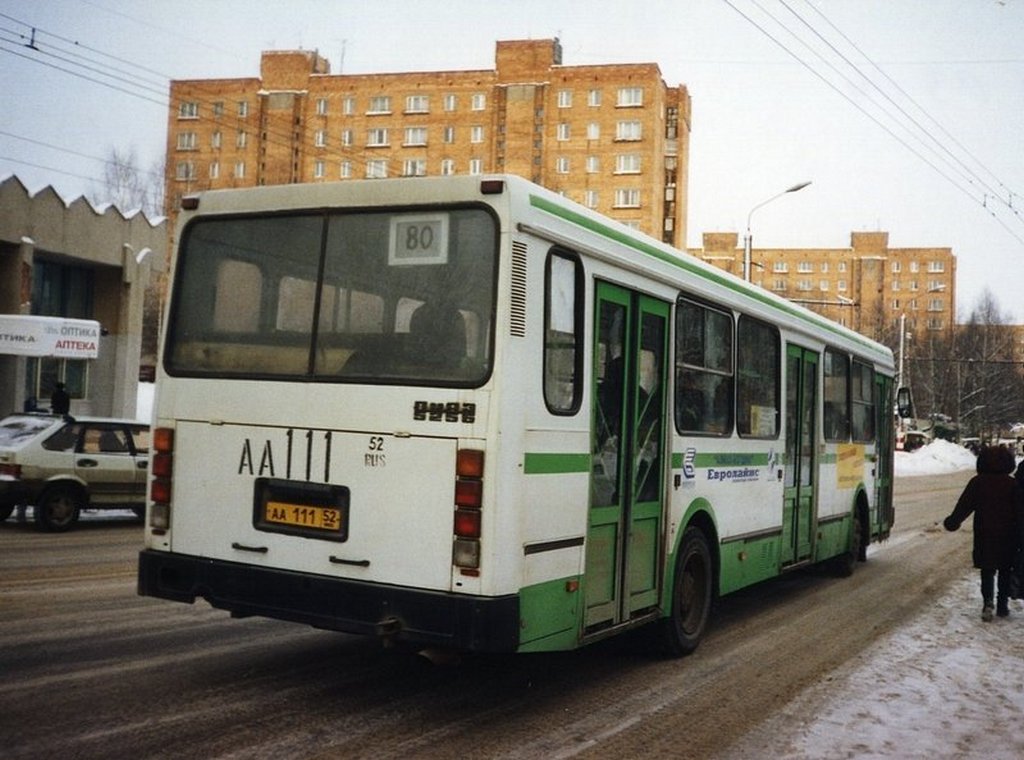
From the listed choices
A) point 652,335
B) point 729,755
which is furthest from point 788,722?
point 652,335

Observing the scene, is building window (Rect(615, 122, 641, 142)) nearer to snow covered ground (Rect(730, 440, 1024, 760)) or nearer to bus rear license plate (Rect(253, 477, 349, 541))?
snow covered ground (Rect(730, 440, 1024, 760))

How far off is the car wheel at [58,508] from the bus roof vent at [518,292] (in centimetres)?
1197

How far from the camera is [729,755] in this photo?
5.62 metres

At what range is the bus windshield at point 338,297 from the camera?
5805 mm

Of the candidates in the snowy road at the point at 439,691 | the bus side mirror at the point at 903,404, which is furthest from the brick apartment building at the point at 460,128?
the snowy road at the point at 439,691

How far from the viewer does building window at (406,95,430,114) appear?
78875 millimetres

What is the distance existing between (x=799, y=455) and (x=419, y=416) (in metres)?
6.13

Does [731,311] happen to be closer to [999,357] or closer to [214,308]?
[214,308]

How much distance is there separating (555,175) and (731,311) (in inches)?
2706

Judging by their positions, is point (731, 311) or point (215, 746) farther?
point (731, 311)

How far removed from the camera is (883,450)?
15094 millimetres

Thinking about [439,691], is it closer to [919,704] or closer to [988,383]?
[919,704]

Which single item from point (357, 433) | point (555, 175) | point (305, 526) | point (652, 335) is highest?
point (555, 175)

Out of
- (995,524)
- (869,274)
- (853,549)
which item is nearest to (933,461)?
(853,549)
